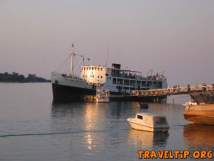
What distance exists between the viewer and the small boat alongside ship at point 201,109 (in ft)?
159

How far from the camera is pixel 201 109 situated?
4906 centimetres

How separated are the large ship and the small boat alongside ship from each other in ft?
195

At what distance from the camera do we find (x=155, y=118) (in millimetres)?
45156

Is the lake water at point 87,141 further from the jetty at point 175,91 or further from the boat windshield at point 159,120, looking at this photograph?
the jetty at point 175,91

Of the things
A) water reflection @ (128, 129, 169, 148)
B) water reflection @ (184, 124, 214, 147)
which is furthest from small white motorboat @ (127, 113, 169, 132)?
water reflection @ (184, 124, 214, 147)

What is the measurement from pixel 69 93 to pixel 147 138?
6760 cm

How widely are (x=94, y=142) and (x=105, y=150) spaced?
3848 millimetres

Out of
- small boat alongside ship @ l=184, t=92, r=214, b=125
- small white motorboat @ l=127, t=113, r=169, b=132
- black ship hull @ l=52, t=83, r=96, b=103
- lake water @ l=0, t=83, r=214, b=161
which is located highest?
black ship hull @ l=52, t=83, r=96, b=103

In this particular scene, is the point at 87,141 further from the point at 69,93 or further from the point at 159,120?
the point at 69,93

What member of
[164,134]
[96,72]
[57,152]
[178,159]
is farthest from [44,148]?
[96,72]

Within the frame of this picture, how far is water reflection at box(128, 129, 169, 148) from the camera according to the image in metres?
39.7

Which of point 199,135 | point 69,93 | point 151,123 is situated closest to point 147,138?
point 151,123

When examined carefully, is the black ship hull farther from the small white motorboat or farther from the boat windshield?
the boat windshield

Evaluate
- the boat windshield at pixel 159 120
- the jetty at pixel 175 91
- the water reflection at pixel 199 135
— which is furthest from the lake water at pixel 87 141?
the jetty at pixel 175 91
